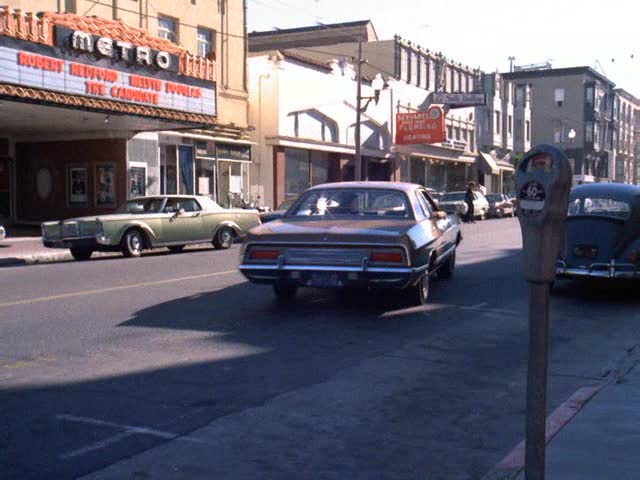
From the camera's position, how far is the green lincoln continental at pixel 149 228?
57.5 feet

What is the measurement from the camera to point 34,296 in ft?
37.1

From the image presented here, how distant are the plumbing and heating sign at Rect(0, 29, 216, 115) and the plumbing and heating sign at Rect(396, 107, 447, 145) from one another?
20.1 metres

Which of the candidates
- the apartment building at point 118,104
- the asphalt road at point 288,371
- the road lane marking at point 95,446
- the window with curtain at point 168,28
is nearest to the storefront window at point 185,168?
the apartment building at point 118,104

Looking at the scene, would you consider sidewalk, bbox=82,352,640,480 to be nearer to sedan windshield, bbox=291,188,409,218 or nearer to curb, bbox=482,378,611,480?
curb, bbox=482,378,611,480

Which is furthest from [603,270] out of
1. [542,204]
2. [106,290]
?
[542,204]

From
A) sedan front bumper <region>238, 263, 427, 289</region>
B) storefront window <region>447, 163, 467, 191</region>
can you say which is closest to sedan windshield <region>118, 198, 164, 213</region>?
sedan front bumper <region>238, 263, 427, 289</region>

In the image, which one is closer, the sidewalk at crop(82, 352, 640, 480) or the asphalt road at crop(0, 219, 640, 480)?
the sidewalk at crop(82, 352, 640, 480)

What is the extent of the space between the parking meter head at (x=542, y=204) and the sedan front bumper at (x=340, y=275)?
18.6ft

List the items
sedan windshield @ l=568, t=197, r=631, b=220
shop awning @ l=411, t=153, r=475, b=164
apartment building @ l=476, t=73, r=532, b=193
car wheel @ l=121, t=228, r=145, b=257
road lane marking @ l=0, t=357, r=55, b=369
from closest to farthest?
road lane marking @ l=0, t=357, r=55, b=369 < sedan windshield @ l=568, t=197, r=631, b=220 < car wheel @ l=121, t=228, r=145, b=257 < shop awning @ l=411, t=153, r=475, b=164 < apartment building @ l=476, t=73, r=532, b=193

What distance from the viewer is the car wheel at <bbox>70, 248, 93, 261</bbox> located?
18.1 m

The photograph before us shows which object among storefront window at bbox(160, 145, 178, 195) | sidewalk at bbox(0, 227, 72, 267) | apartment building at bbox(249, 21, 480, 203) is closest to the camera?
sidewalk at bbox(0, 227, 72, 267)

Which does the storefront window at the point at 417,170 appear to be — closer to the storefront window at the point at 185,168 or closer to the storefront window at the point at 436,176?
the storefront window at the point at 436,176

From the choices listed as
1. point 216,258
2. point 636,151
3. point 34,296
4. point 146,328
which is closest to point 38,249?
point 216,258

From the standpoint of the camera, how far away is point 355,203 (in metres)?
10.9
